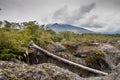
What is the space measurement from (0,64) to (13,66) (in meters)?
0.48

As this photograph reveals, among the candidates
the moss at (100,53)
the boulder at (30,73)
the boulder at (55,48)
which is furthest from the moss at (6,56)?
the boulder at (30,73)

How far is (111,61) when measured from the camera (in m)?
21.8

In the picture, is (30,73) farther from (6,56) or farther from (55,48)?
(55,48)

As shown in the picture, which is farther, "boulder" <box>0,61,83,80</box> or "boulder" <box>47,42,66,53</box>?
"boulder" <box>47,42,66,53</box>

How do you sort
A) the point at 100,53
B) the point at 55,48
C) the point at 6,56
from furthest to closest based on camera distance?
the point at 55,48 < the point at 100,53 < the point at 6,56

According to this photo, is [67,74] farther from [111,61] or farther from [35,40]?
[35,40]

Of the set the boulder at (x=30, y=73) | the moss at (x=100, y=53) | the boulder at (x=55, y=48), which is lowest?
the moss at (x=100, y=53)

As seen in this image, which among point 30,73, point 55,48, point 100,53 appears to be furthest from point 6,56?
point 30,73

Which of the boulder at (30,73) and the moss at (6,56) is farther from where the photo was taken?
the moss at (6,56)

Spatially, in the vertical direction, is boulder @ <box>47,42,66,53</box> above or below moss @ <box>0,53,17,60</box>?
above

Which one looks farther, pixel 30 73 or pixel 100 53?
pixel 100 53

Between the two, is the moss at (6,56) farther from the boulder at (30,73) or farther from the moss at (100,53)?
the boulder at (30,73)

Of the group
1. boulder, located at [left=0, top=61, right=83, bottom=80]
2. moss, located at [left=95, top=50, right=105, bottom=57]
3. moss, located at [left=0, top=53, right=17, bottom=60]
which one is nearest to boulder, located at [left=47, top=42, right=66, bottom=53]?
moss, located at [left=95, top=50, right=105, bottom=57]

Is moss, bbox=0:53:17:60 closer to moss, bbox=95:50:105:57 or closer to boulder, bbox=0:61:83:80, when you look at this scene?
moss, bbox=95:50:105:57
